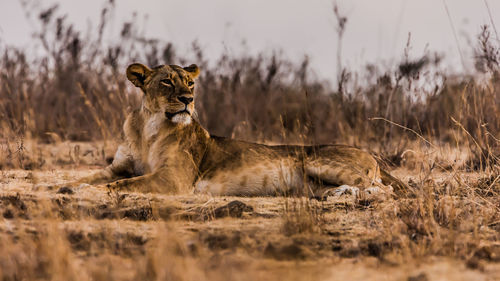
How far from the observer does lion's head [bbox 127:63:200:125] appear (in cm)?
502

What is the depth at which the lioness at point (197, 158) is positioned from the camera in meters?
5.05

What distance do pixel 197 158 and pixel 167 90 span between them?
78cm

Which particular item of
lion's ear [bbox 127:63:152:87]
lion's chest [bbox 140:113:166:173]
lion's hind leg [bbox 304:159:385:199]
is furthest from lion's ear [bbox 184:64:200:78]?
lion's hind leg [bbox 304:159:385:199]

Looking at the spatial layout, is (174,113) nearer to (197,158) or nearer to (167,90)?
(167,90)

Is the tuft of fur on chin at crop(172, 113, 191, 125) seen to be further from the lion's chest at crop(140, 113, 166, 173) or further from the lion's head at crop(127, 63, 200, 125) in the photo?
the lion's chest at crop(140, 113, 166, 173)

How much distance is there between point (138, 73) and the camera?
5328 mm

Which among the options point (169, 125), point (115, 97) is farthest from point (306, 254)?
point (115, 97)

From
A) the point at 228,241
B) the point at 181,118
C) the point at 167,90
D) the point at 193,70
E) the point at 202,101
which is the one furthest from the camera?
the point at 202,101

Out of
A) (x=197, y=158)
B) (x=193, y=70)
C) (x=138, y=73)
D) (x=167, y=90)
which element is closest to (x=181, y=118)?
(x=167, y=90)

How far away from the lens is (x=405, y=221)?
3.34m

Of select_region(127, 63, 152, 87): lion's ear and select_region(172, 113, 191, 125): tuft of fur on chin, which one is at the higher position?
select_region(127, 63, 152, 87): lion's ear

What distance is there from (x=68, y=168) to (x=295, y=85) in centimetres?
802

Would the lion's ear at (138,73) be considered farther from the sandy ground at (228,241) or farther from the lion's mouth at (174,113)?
the sandy ground at (228,241)

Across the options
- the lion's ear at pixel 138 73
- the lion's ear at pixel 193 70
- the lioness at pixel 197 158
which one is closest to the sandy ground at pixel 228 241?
the lioness at pixel 197 158
